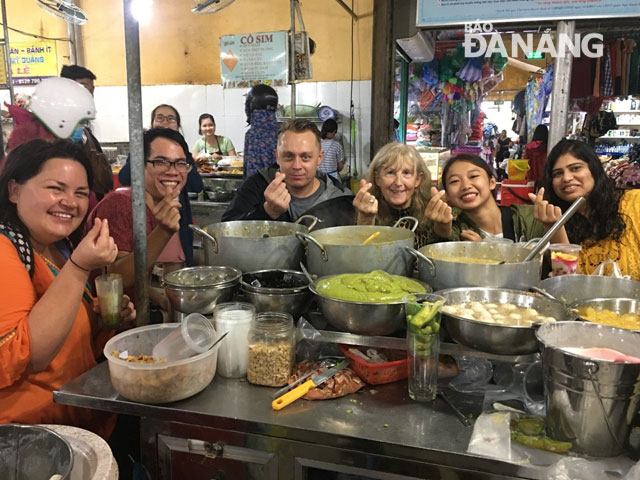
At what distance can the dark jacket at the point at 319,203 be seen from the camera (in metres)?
2.86

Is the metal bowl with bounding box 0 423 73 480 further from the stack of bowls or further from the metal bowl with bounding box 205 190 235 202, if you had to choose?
the metal bowl with bounding box 205 190 235 202

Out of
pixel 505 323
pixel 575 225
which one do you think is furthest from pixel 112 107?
pixel 505 323

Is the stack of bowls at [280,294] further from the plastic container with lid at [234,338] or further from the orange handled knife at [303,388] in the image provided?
the orange handled knife at [303,388]

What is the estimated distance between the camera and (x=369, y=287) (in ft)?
5.11

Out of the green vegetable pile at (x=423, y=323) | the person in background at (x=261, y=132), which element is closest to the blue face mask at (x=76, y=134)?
the person in background at (x=261, y=132)

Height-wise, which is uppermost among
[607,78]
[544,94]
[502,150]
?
[607,78]

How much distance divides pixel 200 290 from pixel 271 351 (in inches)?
13.9

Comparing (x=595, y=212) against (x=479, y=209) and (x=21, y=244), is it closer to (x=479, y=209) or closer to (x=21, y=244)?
(x=479, y=209)

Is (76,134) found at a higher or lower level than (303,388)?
higher

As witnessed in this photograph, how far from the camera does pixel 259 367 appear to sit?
5.07ft

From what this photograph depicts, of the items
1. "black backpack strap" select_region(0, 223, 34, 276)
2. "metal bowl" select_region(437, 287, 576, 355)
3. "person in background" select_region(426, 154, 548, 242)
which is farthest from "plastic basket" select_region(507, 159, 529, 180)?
"black backpack strap" select_region(0, 223, 34, 276)

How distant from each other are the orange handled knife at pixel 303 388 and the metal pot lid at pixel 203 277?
0.46 m

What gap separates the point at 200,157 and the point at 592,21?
15.9 feet

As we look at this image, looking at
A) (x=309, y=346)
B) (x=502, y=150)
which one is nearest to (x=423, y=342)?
(x=309, y=346)
